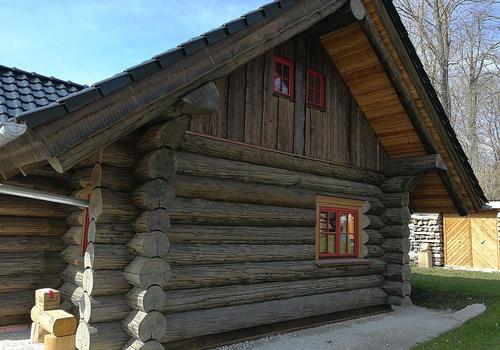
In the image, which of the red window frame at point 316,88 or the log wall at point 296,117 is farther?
the red window frame at point 316,88

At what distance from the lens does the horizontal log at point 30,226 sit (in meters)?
6.90

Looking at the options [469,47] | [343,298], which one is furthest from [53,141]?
[469,47]

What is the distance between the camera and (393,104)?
909 centimetres

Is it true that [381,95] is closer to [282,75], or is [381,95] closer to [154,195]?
[282,75]

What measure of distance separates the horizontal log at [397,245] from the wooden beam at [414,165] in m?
1.48

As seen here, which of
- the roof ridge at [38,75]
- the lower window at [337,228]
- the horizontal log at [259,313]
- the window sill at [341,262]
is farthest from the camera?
the lower window at [337,228]

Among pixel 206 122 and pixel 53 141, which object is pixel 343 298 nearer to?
pixel 206 122

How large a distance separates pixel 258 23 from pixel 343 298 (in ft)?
18.1

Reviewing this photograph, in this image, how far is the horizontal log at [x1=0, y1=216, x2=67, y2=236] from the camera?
690cm

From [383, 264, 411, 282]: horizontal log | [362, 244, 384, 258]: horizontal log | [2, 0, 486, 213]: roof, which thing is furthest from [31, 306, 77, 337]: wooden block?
[383, 264, 411, 282]: horizontal log

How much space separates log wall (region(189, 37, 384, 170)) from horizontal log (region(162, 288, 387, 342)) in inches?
104

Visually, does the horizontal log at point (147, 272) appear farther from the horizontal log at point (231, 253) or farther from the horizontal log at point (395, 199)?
the horizontal log at point (395, 199)

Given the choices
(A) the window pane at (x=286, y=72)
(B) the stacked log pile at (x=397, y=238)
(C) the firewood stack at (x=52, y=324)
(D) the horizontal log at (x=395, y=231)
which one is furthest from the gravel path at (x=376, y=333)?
(A) the window pane at (x=286, y=72)

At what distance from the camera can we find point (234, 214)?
683cm
